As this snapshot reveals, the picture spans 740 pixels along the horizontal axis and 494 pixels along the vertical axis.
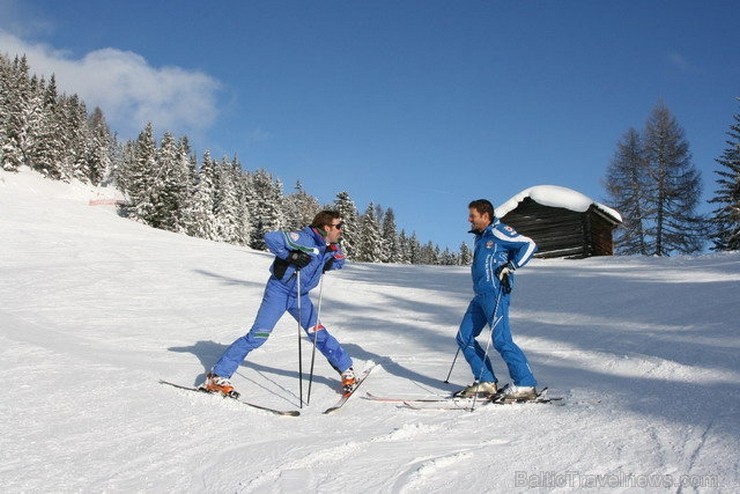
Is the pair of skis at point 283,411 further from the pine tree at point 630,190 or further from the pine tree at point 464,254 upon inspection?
the pine tree at point 464,254

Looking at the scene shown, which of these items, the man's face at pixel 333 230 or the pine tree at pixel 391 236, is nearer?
the man's face at pixel 333 230

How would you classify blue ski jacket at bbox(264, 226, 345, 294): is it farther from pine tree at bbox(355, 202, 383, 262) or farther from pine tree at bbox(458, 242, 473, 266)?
pine tree at bbox(458, 242, 473, 266)

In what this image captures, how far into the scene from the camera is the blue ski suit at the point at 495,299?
5.20 meters

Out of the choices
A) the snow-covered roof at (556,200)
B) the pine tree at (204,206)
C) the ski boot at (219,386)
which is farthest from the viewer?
the pine tree at (204,206)

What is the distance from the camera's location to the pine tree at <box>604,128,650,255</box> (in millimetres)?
31891

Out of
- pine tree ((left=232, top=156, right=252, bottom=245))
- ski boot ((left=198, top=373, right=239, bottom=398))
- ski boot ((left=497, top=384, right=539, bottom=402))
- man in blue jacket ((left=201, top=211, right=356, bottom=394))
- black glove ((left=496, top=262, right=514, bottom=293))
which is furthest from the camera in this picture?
pine tree ((left=232, top=156, right=252, bottom=245))

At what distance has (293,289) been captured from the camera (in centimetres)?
571

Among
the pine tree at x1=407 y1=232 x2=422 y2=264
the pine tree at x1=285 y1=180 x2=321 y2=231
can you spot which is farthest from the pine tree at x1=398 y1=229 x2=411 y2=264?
the pine tree at x1=285 y1=180 x2=321 y2=231

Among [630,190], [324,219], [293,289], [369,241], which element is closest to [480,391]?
[293,289]

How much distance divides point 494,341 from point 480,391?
1.95 ft

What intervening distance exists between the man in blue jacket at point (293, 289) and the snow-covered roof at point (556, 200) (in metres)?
21.2

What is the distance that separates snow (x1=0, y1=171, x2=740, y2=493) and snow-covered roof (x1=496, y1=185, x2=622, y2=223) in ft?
37.1

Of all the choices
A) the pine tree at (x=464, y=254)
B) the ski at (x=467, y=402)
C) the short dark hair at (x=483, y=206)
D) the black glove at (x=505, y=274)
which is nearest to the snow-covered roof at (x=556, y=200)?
the short dark hair at (x=483, y=206)

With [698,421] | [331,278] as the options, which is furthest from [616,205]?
[698,421]
